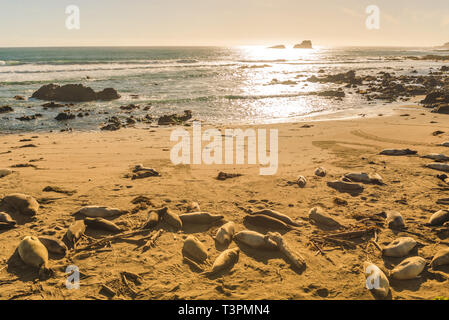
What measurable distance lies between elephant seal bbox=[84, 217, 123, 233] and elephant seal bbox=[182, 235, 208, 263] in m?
1.43

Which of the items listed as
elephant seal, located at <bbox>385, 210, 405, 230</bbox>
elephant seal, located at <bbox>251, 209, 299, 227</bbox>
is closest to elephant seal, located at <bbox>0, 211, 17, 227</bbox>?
elephant seal, located at <bbox>251, 209, 299, 227</bbox>

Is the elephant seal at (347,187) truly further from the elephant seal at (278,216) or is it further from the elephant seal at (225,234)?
the elephant seal at (225,234)

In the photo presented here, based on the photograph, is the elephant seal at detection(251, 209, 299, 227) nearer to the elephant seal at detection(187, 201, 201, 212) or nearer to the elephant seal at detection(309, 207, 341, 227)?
the elephant seal at detection(309, 207, 341, 227)

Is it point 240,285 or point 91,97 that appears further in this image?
point 91,97

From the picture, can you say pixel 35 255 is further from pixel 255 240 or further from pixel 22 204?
pixel 255 240

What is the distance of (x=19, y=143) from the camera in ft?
42.8

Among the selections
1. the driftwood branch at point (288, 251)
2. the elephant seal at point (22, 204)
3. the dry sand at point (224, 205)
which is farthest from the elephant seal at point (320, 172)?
the elephant seal at point (22, 204)

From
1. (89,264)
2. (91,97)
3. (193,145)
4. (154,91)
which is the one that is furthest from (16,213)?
(154,91)

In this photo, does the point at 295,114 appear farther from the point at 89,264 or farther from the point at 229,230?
the point at 89,264

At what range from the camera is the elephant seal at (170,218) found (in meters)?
5.73

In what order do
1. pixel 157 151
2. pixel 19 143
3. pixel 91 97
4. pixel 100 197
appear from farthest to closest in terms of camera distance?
pixel 91 97 → pixel 19 143 → pixel 157 151 → pixel 100 197

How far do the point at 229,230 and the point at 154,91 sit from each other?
89.6 ft

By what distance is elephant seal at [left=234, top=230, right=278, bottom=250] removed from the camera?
5027mm

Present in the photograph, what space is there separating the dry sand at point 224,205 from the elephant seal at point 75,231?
0.84ft
